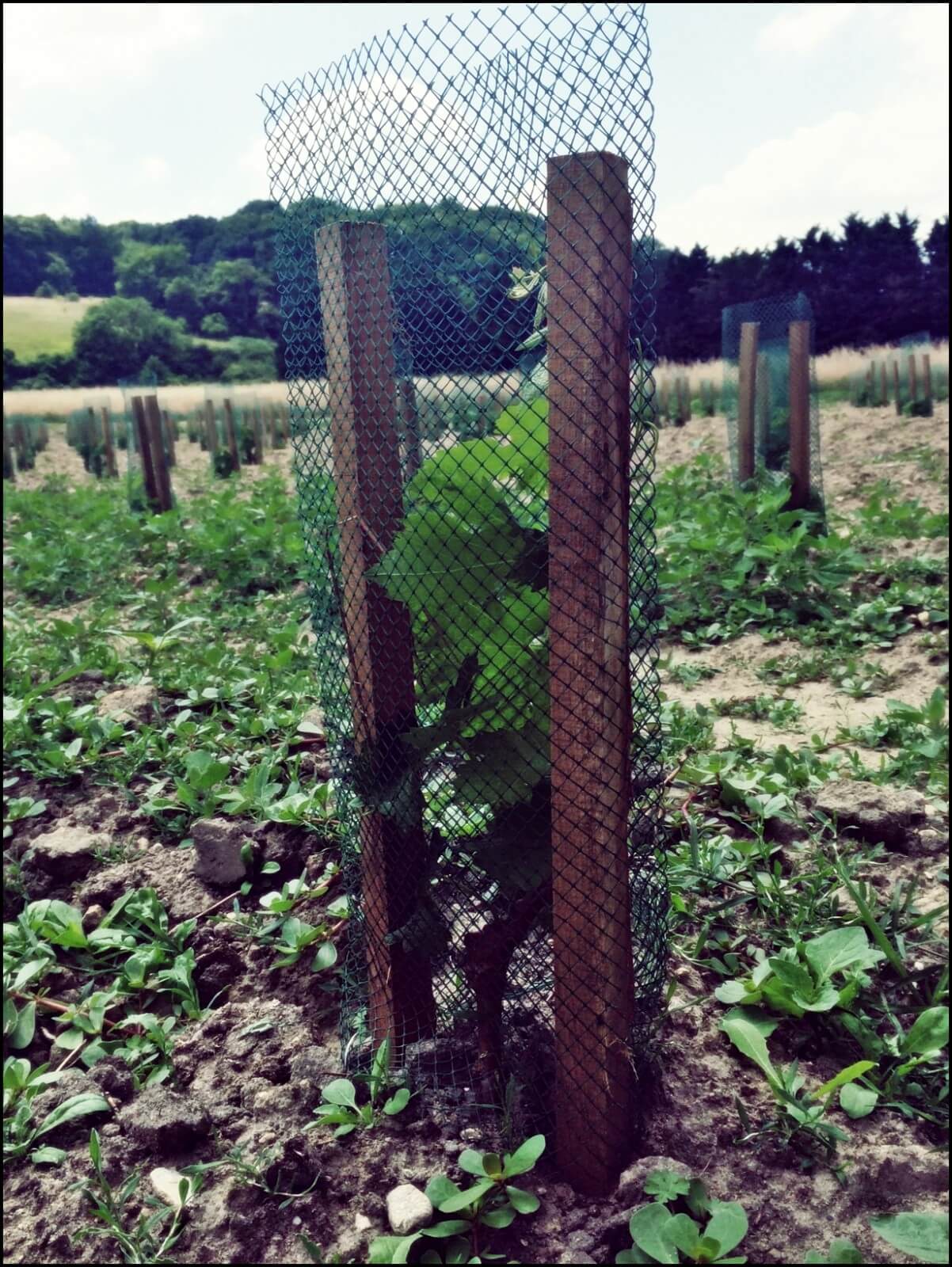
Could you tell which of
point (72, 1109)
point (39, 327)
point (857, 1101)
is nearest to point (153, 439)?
point (72, 1109)

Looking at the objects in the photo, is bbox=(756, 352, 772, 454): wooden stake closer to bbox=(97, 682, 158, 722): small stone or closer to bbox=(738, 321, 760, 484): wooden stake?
bbox=(738, 321, 760, 484): wooden stake

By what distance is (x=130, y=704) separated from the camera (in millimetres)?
3875

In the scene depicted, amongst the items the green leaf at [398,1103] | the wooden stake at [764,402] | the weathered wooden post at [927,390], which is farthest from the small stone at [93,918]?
the weathered wooden post at [927,390]

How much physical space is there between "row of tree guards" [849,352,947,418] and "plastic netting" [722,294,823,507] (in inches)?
295

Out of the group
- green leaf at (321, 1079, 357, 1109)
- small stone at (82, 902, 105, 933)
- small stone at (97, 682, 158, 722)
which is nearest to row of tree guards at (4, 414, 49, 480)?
small stone at (97, 682, 158, 722)

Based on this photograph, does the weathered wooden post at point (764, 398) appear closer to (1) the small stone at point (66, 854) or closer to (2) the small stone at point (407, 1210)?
(1) the small stone at point (66, 854)

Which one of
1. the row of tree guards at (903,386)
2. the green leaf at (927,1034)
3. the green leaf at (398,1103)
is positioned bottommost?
the green leaf at (398,1103)

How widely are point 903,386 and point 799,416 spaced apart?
15912 mm

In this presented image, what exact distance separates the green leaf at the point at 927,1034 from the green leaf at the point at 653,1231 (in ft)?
2.06

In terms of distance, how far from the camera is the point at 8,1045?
2.36 m

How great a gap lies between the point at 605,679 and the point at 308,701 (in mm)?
2161

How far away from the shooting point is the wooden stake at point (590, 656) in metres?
1.54

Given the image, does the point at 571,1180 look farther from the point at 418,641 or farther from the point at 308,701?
the point at 308,701

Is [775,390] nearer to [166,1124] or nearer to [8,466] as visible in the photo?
[166,1124]
